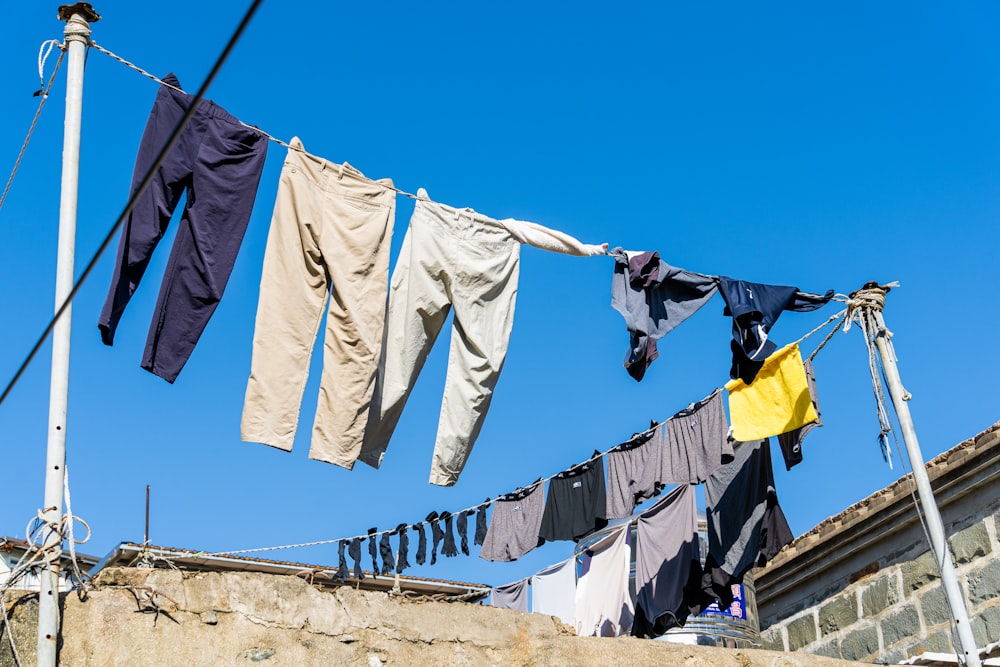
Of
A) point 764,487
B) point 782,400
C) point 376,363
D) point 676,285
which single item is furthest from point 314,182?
point 764,487

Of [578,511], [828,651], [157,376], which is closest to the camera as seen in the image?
[157,376]

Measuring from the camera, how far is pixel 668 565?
813 cm

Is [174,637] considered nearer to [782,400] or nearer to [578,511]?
[782,400]

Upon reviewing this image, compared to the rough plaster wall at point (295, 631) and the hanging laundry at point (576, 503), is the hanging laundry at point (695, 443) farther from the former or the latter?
the rough plaster wall at point (295, 631)

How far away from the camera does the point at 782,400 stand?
22.5 feet

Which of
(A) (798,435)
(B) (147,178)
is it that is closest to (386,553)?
(A) (798,435)

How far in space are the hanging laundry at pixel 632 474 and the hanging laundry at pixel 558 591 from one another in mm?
1368

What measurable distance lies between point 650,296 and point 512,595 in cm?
467

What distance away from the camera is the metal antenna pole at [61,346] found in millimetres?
4223

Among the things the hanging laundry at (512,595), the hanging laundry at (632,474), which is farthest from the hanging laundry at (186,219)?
the hanging laundry at (512,595)

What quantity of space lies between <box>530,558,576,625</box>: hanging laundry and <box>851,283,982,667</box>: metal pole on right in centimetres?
385

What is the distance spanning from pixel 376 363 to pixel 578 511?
12.1ft


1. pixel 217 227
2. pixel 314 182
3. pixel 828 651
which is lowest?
pixel 828 651

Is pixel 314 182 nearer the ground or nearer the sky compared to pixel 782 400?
nearer the sky
